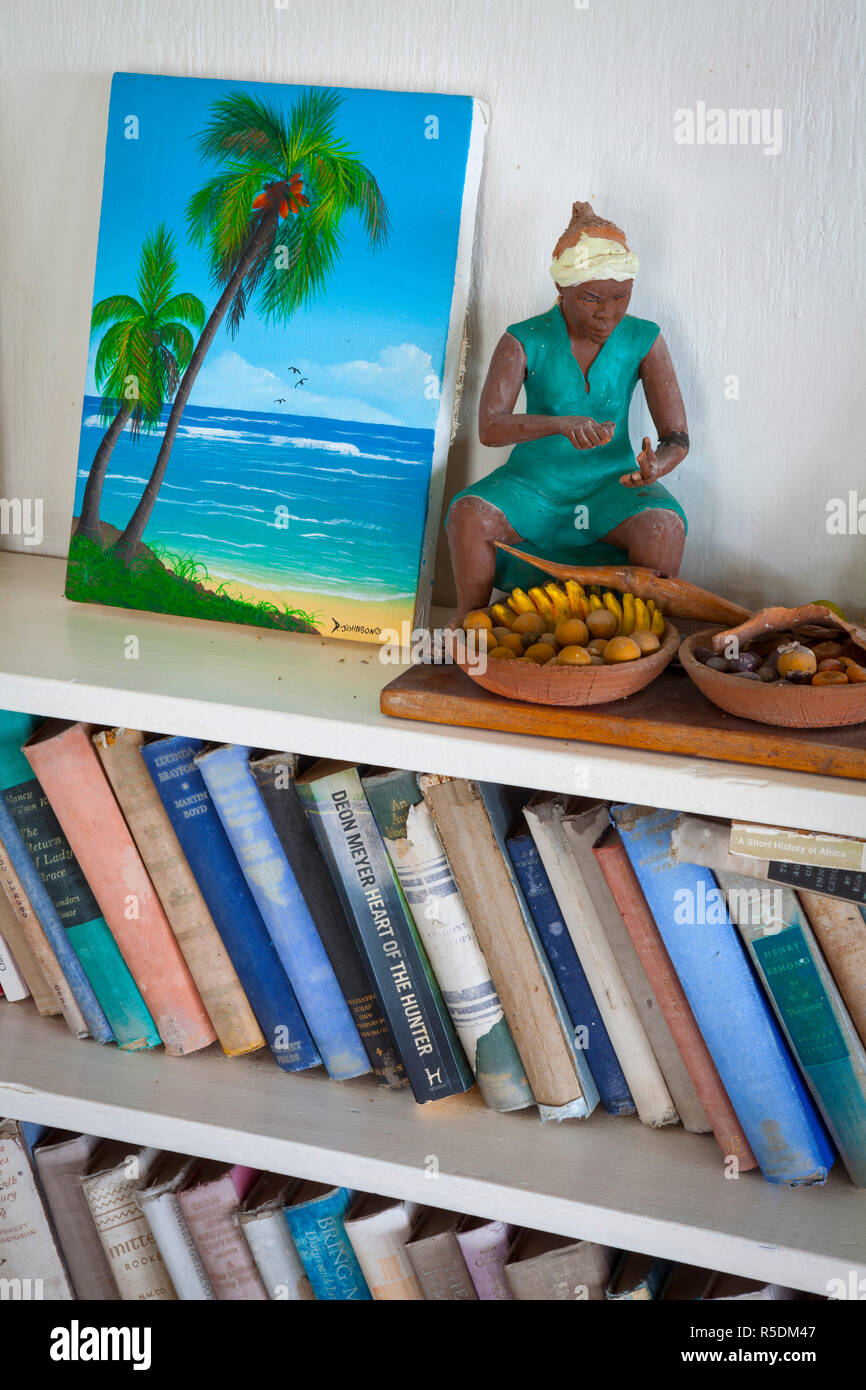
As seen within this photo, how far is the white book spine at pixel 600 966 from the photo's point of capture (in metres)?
0.79

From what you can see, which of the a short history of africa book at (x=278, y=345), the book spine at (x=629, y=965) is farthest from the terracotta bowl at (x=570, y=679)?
the a short history of africa book at (x=278, y=345)

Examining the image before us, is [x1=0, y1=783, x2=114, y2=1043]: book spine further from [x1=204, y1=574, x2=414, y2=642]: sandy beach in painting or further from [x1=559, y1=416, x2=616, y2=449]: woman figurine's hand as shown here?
[x1=559, y1=416, x2=616, y2=449]: woman figurine's hand

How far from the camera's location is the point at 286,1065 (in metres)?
0.91

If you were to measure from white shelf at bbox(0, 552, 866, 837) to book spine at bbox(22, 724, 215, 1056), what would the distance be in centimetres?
5

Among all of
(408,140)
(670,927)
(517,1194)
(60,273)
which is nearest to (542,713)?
Result: (670,927)

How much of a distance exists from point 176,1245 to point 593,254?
81 centimetres

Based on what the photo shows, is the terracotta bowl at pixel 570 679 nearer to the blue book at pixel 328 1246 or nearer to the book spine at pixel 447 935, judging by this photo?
the book spine at pixel 447 935

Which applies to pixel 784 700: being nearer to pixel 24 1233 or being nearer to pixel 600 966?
pixel 600 966

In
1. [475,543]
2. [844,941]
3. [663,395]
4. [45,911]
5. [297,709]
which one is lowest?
[45,911]

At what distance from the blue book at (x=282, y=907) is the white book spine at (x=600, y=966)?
193 millimetres

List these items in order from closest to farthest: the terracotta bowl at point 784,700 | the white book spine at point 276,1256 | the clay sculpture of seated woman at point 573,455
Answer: the terracotta bowl at point 784,700 < the clay sculpture of seated woman at point 573,455 < the white book spine at point 276,1256

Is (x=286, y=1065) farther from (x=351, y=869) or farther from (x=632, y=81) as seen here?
(x=632, y=81)

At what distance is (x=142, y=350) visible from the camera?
3.13 feet

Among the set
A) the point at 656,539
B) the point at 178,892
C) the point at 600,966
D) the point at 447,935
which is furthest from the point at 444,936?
the point at 656,539
